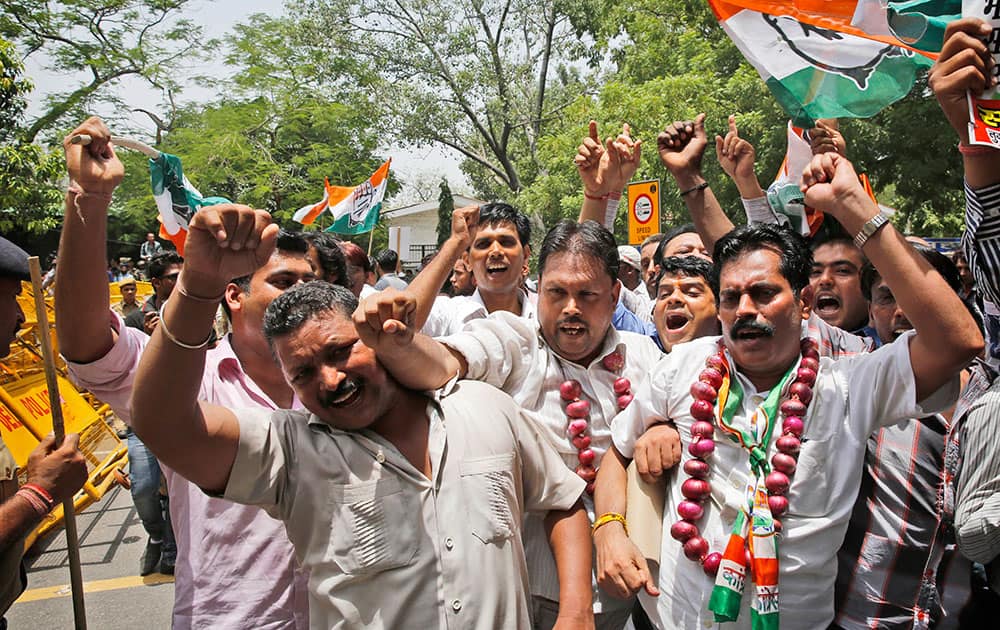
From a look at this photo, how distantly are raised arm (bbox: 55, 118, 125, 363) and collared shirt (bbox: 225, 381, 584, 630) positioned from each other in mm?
632

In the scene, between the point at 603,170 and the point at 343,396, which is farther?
the point at 603,170

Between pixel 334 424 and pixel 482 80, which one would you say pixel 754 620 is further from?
pixel 482 80

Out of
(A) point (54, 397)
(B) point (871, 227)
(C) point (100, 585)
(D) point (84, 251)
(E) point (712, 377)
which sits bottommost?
(C) point (100, 585)

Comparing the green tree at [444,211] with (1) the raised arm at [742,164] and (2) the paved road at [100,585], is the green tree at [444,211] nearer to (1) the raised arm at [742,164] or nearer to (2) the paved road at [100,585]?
(2) the paved road at [100,585]

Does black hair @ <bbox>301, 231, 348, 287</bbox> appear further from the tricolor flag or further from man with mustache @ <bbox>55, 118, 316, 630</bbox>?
the tricolor flag

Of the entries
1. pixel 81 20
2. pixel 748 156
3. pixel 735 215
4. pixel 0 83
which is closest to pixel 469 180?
A: pixel 81 20

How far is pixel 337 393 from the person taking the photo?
6.52ft

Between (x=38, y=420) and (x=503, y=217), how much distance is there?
4559 millimetres

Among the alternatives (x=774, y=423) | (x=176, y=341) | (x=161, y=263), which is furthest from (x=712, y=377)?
(x=161, y=263)

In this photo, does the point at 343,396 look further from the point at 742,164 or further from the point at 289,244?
the point at 742,164

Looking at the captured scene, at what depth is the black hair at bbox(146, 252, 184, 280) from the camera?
19.4 ft

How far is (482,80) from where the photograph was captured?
26.8 metres

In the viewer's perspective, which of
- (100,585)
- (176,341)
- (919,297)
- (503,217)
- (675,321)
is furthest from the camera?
(100,585)

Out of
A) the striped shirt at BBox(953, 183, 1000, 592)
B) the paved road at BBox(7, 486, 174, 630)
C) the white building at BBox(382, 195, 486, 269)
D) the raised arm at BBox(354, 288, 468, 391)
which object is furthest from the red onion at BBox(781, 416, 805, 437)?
the white building at BBox(382, 195, 486, 269)
